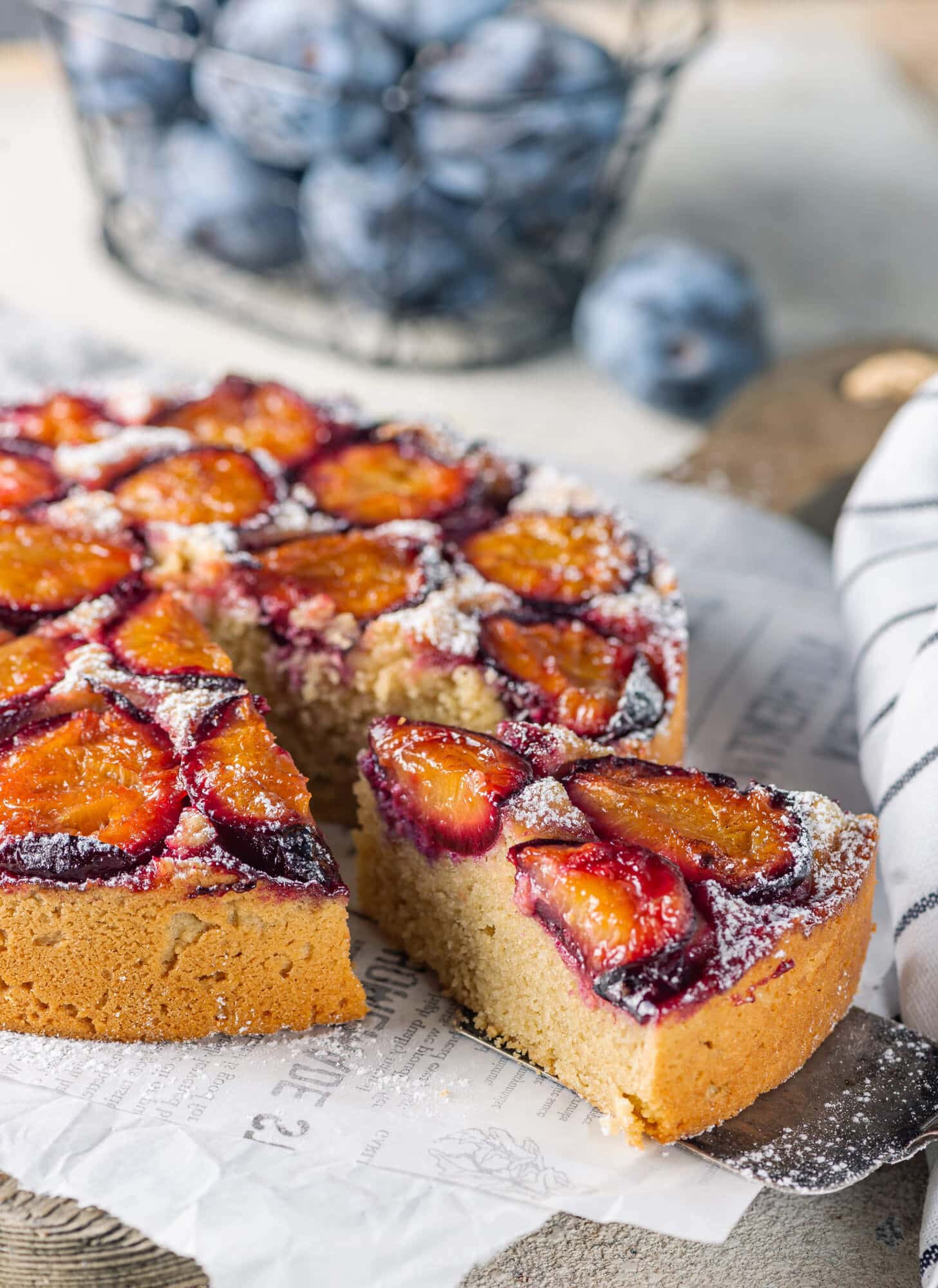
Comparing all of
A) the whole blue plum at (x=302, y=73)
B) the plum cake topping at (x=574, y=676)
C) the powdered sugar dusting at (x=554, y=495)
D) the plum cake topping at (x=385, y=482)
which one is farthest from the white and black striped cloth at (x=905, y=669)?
the whole blue plum at (x=302, y=73)

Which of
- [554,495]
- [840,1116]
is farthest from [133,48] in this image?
[840,1116]

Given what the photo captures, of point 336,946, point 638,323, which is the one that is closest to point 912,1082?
point 336,946

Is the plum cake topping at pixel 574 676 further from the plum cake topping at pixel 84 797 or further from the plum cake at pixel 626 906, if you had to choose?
the plum cake topping at pixel 84 797

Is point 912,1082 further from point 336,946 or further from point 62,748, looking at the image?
point 62,748

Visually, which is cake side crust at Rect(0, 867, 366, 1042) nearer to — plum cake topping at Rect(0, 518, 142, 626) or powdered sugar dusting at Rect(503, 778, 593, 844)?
powdered sugar dusting at Rect(503, 778, 593, 844)

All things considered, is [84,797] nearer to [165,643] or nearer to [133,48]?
[165,643]
